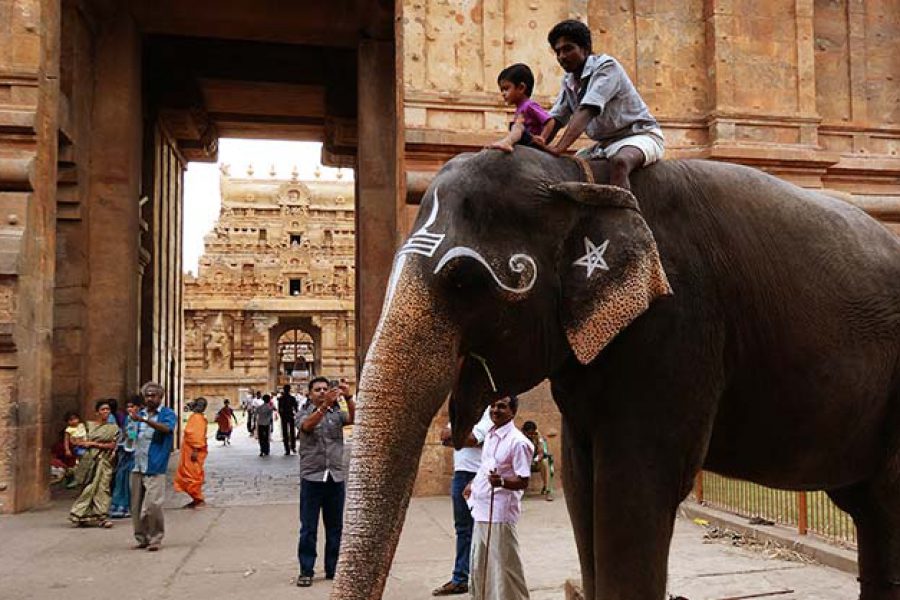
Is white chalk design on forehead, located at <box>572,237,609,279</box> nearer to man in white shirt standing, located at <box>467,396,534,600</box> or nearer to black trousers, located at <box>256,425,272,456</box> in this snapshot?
man in white shirt standing, located at <box>467,396,534,600</box>

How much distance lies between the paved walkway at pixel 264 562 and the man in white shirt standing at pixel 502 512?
0.95 m

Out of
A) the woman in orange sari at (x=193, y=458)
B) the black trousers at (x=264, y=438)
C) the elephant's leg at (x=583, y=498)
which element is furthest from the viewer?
the black trousers at (x=264, y=438)

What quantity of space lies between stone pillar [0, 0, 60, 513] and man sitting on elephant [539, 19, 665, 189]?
9530 millimetres

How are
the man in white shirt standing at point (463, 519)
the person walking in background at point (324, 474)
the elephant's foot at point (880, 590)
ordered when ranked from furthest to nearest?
the person walking in background at point (324, 474)
the man in white shirt standing at point (463, 519)
the elephant's foot at point (880, 590)

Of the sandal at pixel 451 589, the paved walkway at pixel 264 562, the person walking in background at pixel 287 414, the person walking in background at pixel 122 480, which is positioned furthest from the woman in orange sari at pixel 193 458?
the person walking in background at pixel 287 414

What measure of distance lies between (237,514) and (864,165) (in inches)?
462

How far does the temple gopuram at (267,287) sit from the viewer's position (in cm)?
4091

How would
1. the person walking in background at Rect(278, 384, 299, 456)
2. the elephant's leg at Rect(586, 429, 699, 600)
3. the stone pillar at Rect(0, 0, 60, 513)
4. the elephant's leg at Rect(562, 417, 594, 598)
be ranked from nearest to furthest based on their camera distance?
the elephant's leg at Rect(586, 429, 699, 600) → the elephant's leg at Rect(562, 417, 594, 598) → the stone pillar at Rect(0, 0, 60, 513) → the person walking in background at Rect(278, 384, 299, 456)

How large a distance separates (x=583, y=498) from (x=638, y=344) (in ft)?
2.06

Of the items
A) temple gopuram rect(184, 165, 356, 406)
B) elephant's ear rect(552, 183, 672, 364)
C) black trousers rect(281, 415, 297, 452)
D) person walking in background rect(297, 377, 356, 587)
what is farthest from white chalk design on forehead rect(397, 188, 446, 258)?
temple gopuram rect(184, 165, 356, 406)

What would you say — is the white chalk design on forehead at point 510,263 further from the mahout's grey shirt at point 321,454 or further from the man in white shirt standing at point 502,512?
the mahout's grey shirt at point 321,454

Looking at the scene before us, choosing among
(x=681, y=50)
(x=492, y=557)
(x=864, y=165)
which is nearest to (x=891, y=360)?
(x=492, y=557)

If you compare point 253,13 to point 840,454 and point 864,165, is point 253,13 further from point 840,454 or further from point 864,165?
point 840,454

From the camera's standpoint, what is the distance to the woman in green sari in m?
10.2
